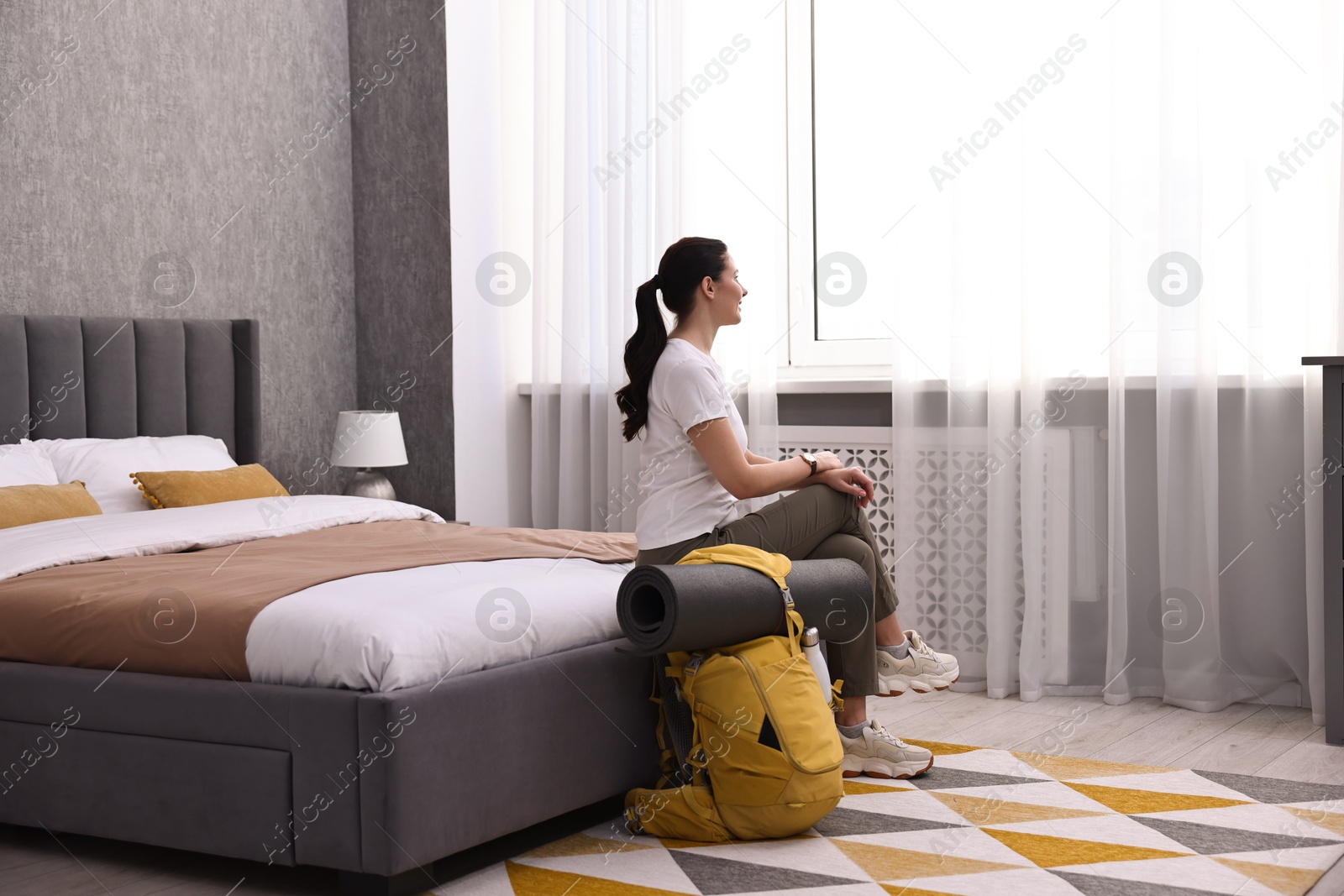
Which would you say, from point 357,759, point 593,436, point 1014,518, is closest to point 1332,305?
point 1014,518

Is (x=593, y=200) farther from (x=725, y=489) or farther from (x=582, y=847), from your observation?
(x=582, y=847)

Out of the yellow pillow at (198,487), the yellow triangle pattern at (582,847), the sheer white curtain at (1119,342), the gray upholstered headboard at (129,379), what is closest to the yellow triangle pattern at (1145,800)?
the sheer white curtain at (1119,342)

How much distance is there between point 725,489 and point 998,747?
0.97 meters

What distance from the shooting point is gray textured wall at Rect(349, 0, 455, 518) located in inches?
181

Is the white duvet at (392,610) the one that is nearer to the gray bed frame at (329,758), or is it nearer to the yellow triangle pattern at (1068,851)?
the gray bed frame at (329,758)

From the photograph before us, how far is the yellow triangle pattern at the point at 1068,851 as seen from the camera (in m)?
2.24

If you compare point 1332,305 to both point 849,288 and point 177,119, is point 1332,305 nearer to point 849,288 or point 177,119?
point 849,288

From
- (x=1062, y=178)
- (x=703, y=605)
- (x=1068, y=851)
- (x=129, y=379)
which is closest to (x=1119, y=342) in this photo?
(x=1062, y=178)

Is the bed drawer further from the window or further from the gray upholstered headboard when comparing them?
the window

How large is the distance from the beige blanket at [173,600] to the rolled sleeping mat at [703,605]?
0.52 meters

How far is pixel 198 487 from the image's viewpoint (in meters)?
3.47

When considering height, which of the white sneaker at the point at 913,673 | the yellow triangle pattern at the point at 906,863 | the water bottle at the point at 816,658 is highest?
the water bottle at the point at 816,658

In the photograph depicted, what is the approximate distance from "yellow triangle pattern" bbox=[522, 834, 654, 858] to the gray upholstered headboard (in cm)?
205

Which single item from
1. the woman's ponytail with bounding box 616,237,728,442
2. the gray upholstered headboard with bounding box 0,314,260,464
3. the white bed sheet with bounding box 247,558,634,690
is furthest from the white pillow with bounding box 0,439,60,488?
the woman's ponytail with bounding box 616,237,728,442
